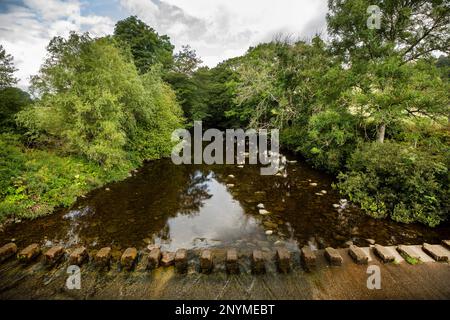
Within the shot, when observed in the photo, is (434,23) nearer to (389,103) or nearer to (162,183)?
(389,103)

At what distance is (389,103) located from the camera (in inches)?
243

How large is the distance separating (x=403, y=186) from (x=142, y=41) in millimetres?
22382

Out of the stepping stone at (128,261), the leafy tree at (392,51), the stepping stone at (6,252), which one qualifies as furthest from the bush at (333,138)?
the stepping stone at (6,252)

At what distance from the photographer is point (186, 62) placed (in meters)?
20.5

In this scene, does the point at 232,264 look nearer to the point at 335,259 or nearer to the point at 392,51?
the point at 335,259

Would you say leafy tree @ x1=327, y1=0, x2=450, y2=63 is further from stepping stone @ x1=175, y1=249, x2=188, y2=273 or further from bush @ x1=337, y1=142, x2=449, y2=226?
stepping stone @ x1=175, y1=249, x2=188, y2=273

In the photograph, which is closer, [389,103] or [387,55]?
[389,103]

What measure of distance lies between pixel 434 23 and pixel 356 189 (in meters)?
6.13

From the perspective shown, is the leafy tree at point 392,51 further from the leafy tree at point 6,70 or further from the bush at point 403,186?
the leafy tree at point 6,70

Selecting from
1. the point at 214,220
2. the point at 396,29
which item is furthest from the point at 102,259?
the point at 396,29

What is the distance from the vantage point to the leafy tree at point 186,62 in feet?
63.8

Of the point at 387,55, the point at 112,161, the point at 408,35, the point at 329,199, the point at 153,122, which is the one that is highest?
the point at 408,35

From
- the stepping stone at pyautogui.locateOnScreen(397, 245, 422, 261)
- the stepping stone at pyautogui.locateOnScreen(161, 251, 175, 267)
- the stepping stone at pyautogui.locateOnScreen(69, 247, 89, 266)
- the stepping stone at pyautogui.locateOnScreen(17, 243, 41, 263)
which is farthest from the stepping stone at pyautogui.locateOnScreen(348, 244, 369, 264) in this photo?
the stepping stone at pyautogui.locateOnScreen(17, 243, 41, 263)

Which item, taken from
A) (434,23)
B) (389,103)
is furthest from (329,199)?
(434,23)
